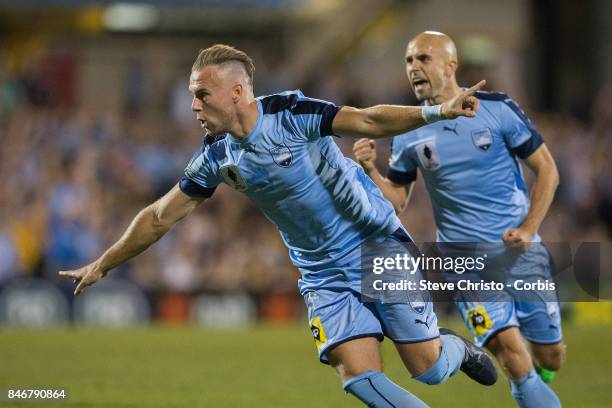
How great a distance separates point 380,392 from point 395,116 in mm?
1580

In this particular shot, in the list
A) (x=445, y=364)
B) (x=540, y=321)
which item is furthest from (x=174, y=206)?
(x=540, y=321)

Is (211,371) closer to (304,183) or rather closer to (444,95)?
(444,95)

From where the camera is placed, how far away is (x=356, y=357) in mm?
6383

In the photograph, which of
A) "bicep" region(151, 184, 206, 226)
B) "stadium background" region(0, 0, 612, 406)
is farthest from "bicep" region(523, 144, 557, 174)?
"stadium background" region(0, 0, 612, 406)

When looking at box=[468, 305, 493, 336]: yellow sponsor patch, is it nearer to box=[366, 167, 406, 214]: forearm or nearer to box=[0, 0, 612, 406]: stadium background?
box=[366, 167, 406, 214]: forearm

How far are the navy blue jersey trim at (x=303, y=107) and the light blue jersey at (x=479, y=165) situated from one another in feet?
6.17

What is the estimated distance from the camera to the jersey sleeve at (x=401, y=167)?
8.11 metres

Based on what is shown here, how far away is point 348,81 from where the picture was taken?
20.0 meters

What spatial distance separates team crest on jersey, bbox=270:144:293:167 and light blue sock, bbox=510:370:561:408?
2434 mm

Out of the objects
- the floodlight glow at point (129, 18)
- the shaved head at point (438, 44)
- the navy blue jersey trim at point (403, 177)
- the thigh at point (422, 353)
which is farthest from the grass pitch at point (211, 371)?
the floodlight glow at point (129, 18)

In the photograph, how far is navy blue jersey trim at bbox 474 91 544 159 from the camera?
781cm

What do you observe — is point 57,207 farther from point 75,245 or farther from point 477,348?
point 477,348

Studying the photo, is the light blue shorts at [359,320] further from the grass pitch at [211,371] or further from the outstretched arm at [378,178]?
the grass pitch at [211,371]

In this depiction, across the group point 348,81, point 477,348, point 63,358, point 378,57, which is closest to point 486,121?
point 477,348
